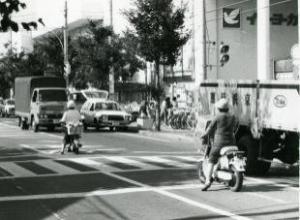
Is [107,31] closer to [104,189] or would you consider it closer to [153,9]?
[153,9]

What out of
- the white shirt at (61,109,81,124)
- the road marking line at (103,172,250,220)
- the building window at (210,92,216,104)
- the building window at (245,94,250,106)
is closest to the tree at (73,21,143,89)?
the white shirt at (61,109,81,124)

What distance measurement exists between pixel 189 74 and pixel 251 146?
27331 millimetres

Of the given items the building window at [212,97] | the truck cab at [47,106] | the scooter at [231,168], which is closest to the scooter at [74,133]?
the building window at [212,97]

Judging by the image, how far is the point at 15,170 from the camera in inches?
611

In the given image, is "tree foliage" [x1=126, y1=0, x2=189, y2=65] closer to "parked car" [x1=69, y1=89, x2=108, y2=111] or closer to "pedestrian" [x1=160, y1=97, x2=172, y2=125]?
"pedestrian" [x1=160, y1=97, x2=172, y2=125]

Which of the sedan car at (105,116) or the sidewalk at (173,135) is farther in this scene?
the sedan car at (105,116)

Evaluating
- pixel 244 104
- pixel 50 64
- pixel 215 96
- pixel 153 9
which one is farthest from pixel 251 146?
pixel 50 64

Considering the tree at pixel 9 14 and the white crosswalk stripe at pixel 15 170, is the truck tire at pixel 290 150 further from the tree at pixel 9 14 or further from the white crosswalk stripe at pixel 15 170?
the tree at pixel 9 14

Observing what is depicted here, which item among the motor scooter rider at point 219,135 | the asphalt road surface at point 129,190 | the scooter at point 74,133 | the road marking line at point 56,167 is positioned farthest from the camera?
the scooter at point 74,133

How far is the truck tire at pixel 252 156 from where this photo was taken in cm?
1415

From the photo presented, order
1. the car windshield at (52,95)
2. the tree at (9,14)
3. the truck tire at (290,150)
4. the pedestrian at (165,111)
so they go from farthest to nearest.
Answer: the pedestrian at (165,111), the car windshield at (52,95), the truck tire at (290,150), the tree at (9,14)

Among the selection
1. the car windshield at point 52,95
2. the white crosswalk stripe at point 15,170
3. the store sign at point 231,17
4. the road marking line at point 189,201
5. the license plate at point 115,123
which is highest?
the store sign at point 231,17

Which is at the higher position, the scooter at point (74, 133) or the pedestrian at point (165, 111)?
the pedestrian at point (165, 111)

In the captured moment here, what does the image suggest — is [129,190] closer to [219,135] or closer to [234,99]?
[219,135]
